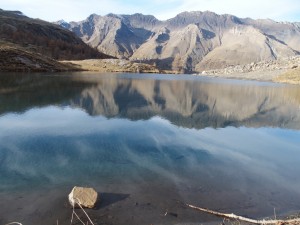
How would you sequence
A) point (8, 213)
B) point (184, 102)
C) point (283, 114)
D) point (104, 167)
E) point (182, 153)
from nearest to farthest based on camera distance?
1. point (8, 213)
2. point (104, 167)
3. point (182, 153)
4. point (283, 114)
5. point (184, 102)

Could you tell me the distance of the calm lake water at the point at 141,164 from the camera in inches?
601

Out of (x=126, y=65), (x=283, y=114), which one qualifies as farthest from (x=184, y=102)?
(x=126, y=65)

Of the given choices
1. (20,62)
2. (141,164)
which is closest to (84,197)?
(141,164)

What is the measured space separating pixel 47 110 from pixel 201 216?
30.2m

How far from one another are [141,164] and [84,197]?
7.26m

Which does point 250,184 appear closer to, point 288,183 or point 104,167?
point 288,183

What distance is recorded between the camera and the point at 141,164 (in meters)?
21.8

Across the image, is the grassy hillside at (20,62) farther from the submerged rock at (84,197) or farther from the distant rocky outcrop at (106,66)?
the submerged rock at (84,197)

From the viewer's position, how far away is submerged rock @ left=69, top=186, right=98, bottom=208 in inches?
575

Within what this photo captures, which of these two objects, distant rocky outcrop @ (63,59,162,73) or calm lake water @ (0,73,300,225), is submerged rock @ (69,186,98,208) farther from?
distant rocky outcrop @ (63,59,162,73)

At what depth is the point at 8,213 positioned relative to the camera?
13953mm

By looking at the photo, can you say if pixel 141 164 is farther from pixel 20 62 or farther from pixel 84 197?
pixel 20 62

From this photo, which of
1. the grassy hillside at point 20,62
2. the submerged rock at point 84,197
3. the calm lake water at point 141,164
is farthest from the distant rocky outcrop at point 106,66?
the submerged rock at point 84,197

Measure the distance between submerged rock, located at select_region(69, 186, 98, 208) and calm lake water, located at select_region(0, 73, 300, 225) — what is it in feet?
1.28
